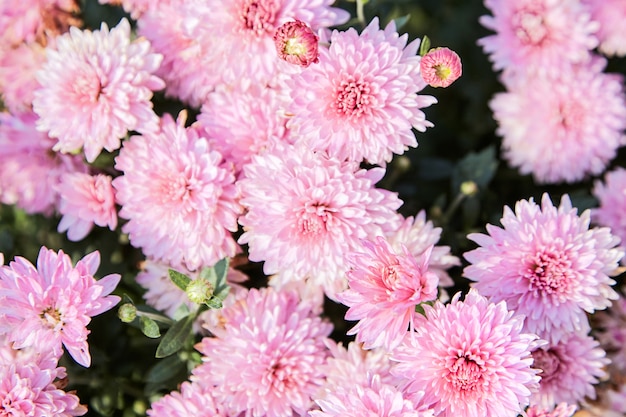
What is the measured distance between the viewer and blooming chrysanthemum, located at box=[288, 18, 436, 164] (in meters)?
1.22

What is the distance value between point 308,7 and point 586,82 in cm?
79

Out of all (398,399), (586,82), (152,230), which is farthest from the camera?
(586,82)

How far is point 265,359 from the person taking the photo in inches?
50.1

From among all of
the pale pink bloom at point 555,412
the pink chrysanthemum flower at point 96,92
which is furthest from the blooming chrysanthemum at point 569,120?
the pink chrysanthemum flower at point 96,92

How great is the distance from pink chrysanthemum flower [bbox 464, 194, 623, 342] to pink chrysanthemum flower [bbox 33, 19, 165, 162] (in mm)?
715

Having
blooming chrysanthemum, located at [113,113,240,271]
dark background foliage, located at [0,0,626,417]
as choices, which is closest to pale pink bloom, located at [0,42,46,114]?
dark background foliage, located at [0,0,626,417]

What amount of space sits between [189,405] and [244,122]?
1.81 feet

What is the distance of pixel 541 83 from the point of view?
171 centimetres

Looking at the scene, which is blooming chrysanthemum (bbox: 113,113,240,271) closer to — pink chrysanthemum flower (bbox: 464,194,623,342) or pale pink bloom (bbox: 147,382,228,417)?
pale pink bloom (bbox: 147,382,228,417)

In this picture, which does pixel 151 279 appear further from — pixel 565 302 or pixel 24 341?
pixel 565 302

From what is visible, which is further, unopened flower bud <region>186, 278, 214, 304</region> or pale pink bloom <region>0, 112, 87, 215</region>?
pale pink bloom <region>0, 112, 87, 215</region>

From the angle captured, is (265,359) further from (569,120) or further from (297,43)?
(569,120)

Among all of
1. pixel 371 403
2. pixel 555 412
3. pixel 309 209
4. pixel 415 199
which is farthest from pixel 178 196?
pixel 555 412

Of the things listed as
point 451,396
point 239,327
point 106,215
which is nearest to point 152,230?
point 106,215
